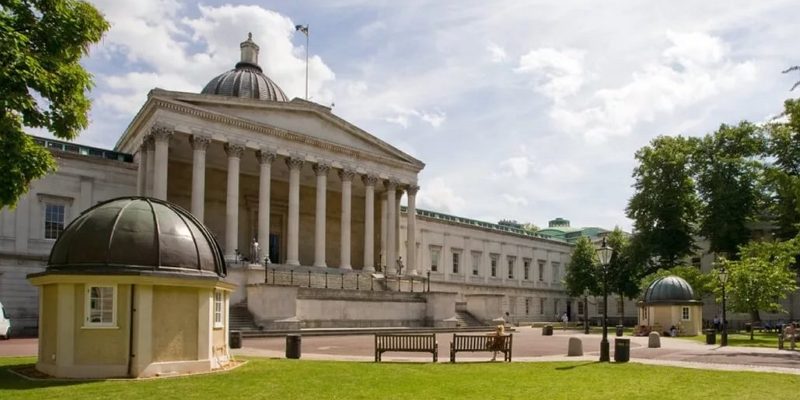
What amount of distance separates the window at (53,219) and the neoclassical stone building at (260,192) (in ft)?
0.23

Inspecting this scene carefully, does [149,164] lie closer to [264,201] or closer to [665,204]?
[264,201]

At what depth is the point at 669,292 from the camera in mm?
47062

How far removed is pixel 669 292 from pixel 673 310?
1368 millimetres

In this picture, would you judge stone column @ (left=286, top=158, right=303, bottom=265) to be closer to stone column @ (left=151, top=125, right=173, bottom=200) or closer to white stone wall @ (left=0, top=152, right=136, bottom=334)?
stone column @ (left=151, top=125, right=173, bottom=200)

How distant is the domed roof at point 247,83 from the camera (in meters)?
52.2

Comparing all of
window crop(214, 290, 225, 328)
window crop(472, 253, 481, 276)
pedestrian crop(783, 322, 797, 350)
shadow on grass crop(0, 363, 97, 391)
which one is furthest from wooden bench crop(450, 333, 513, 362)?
window crop(472, 253, 481, 276)

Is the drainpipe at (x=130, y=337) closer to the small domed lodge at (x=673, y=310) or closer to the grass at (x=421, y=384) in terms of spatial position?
the grass at (x=421, y=384)

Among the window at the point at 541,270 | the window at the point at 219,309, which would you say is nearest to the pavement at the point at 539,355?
the window at the point at 219,309

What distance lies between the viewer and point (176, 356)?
55.4ft

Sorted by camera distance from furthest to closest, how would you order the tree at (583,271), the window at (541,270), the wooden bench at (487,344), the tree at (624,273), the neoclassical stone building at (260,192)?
the window at (541,270), the tree at (583,271), the tree at (624,273), the neoclassical stone building at (260,192), the wooden bench at (487,344)

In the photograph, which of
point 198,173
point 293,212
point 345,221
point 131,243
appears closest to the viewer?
point 131,243

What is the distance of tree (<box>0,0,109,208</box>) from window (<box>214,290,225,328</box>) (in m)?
5.23

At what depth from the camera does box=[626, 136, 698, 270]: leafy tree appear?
206ft

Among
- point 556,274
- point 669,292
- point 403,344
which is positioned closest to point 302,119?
point 669,292
